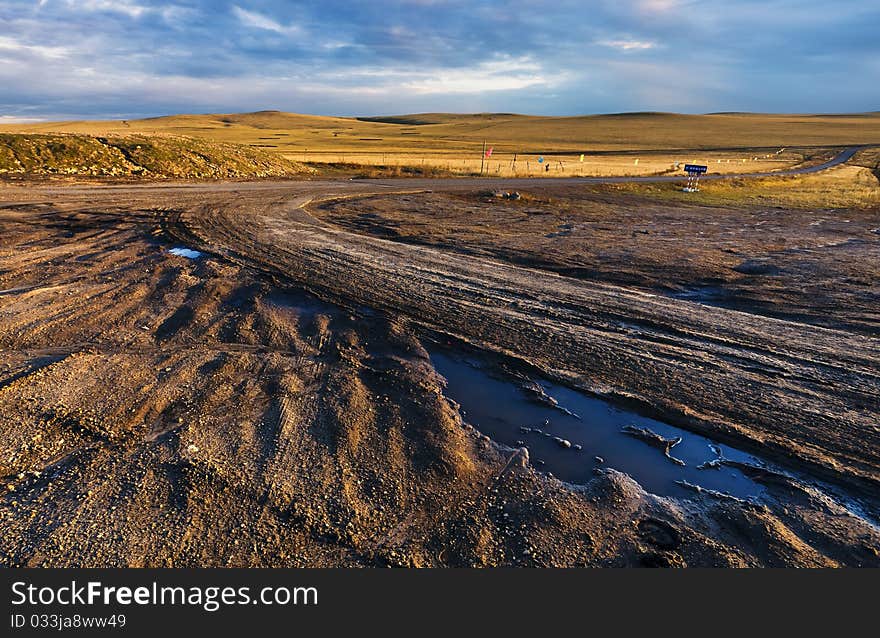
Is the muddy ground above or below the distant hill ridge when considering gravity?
below

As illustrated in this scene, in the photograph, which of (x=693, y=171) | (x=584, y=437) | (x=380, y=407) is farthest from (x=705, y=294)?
(x=693, y=171)

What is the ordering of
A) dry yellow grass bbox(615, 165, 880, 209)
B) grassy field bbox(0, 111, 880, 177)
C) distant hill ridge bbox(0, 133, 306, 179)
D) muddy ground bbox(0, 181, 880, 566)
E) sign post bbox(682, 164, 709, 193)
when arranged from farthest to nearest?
grassy field bbox(0, 111, 880, 177), sign post bbox(682, 164, 709, 193), distant hill ridge bbox(0, 133, 306, 179), dry yellow grass bbox(615, 165, 880, 209), muddy ground bbox(0, 181, 880, 566)

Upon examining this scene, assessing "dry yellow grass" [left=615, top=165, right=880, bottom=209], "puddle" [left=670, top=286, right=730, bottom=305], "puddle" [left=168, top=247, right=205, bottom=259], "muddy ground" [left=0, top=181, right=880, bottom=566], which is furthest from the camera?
"dry yellow grass" [left=615, top=165, right=880, bottom=209]

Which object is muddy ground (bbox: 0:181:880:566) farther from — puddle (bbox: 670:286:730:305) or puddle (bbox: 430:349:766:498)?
puddle (bbox: 670:286:730:305)

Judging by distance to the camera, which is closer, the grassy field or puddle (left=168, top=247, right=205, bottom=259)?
puddle (left=168, top=247, right=205, bottom=259)

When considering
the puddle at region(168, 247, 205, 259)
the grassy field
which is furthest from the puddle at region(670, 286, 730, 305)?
the grassy field

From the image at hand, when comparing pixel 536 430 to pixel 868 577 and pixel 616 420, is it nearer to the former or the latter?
pixel 616 420

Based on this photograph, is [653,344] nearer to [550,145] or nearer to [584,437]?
[584,437]

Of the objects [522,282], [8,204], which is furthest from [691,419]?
[8,204]

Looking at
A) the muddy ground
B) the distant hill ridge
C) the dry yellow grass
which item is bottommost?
the muddy ground
